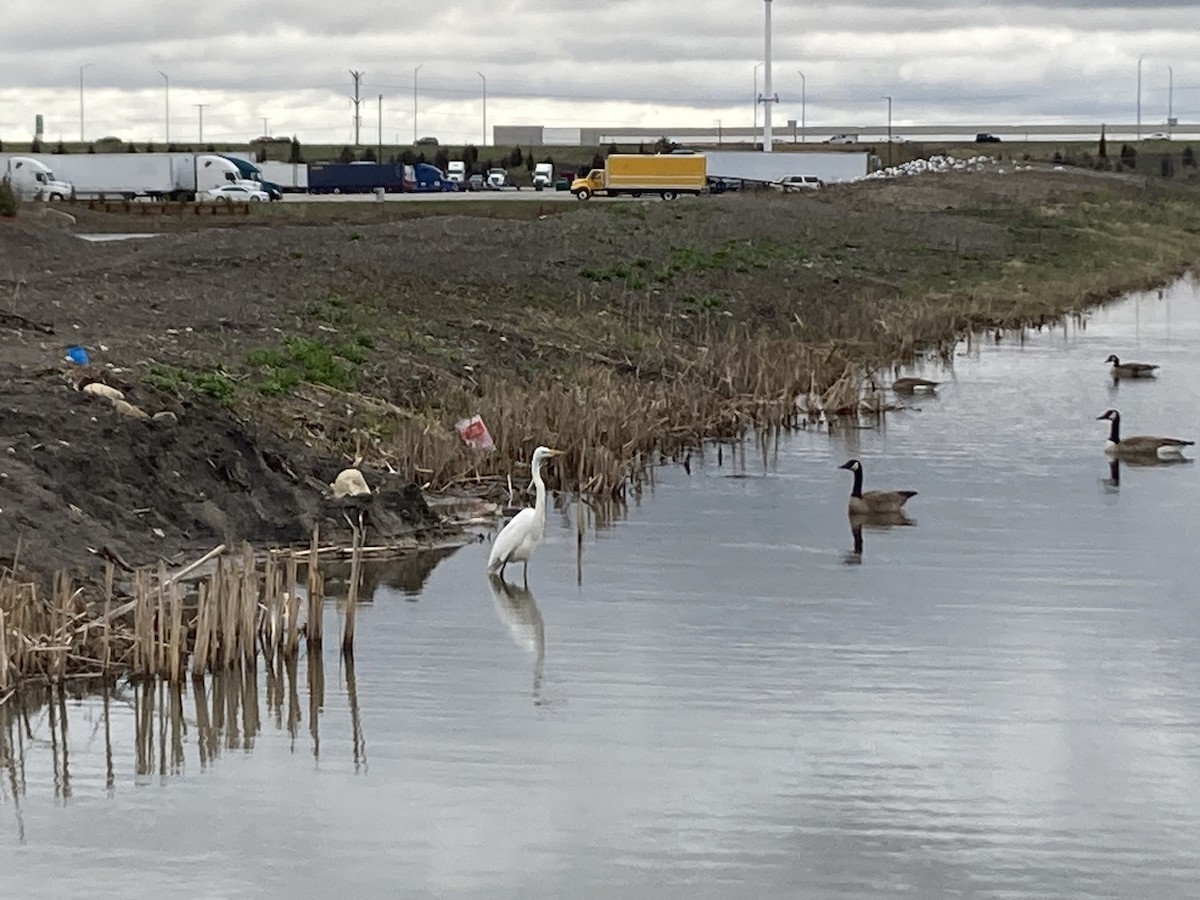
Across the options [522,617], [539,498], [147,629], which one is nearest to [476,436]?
[539,498]

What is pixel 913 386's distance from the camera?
1124 inches

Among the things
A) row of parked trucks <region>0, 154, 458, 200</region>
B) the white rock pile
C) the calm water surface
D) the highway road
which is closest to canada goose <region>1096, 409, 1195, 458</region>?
the calm water surface

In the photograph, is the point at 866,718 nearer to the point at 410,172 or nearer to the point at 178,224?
the point at 178,224

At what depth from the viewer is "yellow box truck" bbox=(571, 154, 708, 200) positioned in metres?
92.1

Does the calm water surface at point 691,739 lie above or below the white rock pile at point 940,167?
below

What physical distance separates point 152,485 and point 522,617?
3.21 m

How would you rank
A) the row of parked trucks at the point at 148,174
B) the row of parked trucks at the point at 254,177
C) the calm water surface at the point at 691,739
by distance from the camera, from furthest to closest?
the row of parked trucks at the point at 148,174 → the row of parked trucks at the point at 254,177 → the calm water surface at the point at 691,739

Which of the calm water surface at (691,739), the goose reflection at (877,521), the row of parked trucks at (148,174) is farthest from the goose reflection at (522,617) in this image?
the row of parked trucks at (148,174)

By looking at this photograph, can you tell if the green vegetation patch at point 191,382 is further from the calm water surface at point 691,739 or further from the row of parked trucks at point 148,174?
the row of parked trucks at point 148,174

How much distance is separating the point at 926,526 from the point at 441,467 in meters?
4.37

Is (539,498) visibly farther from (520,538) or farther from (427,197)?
(427,197)

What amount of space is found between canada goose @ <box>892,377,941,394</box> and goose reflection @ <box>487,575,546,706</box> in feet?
43.0

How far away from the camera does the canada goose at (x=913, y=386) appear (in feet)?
93.3

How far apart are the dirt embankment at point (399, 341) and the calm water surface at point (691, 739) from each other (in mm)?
1963
